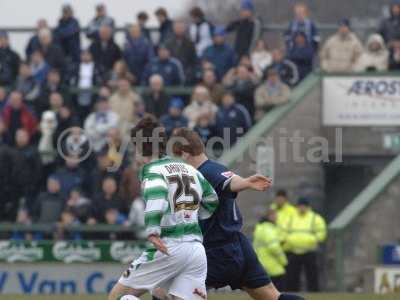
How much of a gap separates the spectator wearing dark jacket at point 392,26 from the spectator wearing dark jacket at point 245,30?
2124mm

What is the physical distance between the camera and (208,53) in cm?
2297

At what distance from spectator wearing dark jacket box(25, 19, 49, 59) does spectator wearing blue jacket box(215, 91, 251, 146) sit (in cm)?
395

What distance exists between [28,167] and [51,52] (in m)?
2.76

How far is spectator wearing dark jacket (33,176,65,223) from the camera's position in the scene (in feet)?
69.7

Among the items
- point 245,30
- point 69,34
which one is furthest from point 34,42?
point 245,30

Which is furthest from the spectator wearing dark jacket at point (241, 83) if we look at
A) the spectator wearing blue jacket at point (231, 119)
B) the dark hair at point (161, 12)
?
the dark hair at point (161, 12)

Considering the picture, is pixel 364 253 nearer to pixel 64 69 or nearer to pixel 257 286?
pixel 64 69

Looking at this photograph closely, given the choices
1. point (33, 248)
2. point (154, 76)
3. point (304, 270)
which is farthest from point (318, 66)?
point (33, 248)

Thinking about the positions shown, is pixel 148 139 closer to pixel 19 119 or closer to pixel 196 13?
pixel 19 119

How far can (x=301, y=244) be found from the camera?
65.2 feet

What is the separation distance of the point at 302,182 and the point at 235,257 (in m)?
11.7

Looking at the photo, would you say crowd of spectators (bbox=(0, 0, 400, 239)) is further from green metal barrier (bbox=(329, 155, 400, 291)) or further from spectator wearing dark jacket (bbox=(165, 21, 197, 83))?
green metal barrier (bbox=(329, 155, 400, 291))

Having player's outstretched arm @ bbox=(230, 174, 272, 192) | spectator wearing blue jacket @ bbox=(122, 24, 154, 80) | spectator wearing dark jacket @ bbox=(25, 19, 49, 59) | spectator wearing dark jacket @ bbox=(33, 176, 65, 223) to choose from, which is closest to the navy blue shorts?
player's outstretched arm @ bbox=(230, 174, 272, 192)

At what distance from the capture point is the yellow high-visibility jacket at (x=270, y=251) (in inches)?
765
